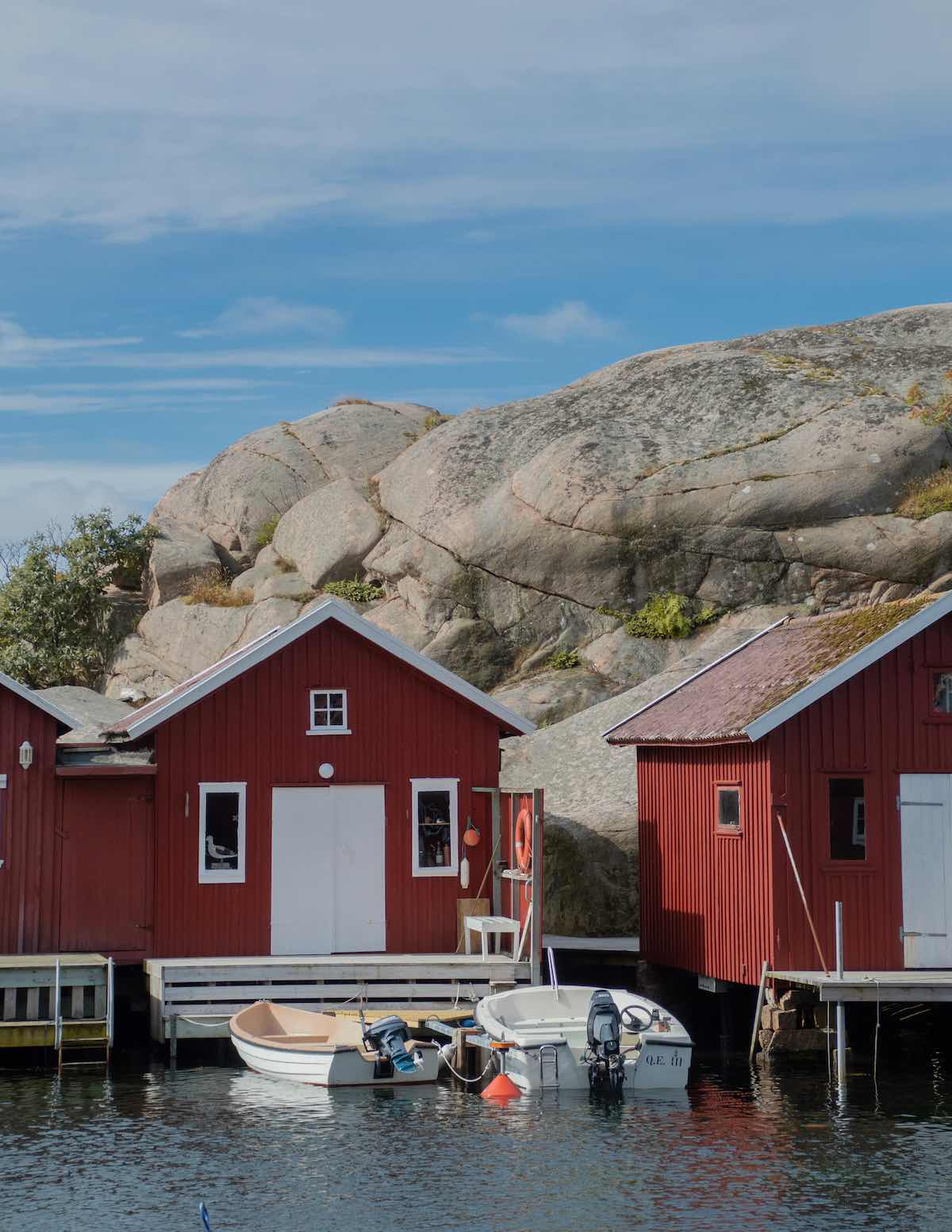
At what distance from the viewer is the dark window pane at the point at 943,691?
22.3 metres

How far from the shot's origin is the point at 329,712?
80.2 feet

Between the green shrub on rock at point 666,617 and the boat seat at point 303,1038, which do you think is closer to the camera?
the boat seat at point 303,1038

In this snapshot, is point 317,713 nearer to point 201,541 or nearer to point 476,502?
point 476,502

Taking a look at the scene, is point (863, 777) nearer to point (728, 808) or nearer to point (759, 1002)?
point (728, 808)

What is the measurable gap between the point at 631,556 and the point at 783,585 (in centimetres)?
384

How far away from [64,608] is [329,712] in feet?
74.4

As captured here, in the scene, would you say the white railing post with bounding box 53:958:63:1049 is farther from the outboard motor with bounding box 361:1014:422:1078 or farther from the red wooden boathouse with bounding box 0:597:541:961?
the outboard motor with bounding box 361:1014:422:1078

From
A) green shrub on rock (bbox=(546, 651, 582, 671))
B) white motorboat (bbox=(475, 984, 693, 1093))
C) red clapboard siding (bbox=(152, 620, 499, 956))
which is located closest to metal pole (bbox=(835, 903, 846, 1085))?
white motorboat (bbox=(475, 984, 693, 1093))

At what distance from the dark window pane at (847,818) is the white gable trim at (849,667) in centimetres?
133

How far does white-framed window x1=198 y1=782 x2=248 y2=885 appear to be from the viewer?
23781 mm

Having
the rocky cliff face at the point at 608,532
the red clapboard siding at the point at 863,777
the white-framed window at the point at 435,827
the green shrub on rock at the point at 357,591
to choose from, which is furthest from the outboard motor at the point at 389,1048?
the green shrub on rock at the point at 357,591

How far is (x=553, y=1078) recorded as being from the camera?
1966 cm

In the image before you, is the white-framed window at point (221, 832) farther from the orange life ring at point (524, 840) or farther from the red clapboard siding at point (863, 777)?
the red clapboard siding at point (863, 777)

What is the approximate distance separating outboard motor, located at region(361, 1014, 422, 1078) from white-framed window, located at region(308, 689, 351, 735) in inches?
224
